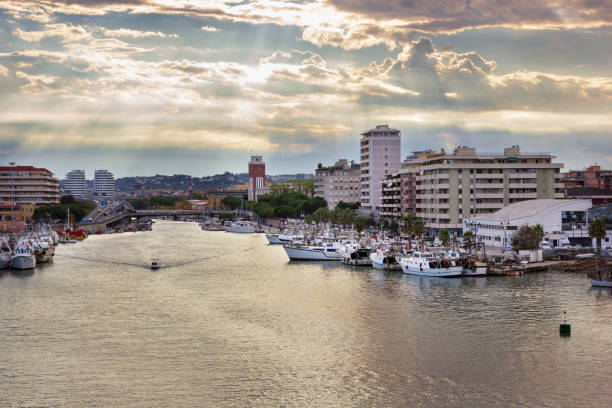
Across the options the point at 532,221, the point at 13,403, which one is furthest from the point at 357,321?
the point at 532,221

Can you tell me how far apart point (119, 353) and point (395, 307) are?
64.0ft

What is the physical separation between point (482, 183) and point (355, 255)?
2907 centimetres

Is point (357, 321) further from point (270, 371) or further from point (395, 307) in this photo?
point (270, 371)

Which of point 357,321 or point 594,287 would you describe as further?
point 594,287

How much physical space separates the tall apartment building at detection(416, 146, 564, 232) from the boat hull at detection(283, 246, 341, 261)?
21806 millimetres

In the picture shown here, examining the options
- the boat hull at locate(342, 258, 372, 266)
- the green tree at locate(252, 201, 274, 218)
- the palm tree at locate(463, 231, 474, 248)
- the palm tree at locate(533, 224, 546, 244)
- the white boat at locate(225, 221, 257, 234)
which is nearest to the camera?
the palm tree at locate(533, 224, 546, 244)

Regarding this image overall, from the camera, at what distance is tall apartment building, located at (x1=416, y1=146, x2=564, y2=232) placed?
89.2 metres

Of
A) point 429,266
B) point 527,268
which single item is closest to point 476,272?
point 429,266

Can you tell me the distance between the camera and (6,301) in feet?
156

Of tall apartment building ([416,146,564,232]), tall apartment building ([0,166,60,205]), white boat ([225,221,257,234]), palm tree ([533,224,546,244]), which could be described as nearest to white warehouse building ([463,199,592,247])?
palm tree ([533,224,546,244])

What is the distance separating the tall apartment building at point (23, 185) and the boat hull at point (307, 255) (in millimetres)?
96769

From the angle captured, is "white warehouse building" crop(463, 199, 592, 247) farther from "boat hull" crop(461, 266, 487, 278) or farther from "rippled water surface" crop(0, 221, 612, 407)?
"boat hull" crop(461, 266, 487, 278)

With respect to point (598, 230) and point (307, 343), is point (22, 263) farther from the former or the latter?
point (598, 230)

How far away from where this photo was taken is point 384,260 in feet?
213
